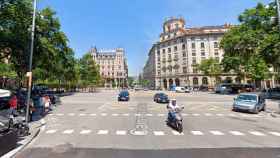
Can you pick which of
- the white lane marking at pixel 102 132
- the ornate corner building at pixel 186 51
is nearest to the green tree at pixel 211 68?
the ornate corner building at pixel 186 51

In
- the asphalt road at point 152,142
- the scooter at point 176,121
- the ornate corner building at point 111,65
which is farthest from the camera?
the ornate corner building at point 111,65

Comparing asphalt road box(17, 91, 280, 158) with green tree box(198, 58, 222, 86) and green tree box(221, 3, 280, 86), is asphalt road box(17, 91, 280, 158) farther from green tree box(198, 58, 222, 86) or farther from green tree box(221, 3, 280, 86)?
green tree box(198, 58, 222, 86)

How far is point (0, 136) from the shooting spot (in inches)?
266

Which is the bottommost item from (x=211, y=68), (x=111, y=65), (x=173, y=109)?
(x=173, y=109)

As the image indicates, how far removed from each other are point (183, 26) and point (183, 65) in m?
21.9

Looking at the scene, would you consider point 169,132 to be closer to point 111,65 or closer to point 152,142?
point 152,142

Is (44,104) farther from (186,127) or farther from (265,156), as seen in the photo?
(265,156)

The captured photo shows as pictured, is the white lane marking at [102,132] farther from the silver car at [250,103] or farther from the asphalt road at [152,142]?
the silver car at [250,103]

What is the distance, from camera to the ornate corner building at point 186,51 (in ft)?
294

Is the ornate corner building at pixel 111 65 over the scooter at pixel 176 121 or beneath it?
over

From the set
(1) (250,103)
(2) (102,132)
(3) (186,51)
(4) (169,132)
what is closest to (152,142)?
(4) (169,132)

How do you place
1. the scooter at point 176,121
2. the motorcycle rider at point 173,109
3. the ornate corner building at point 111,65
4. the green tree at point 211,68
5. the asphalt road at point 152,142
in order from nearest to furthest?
the asphalt road at point 152,142 → the scooter at point 176,121 → the motorcycle rider at point 173,109 → the green tree at point 211,68 → the ornate corner building at point 111,65

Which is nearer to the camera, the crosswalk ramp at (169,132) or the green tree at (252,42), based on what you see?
the crosswalk ramp at (169,132)

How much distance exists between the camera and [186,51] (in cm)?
9331
